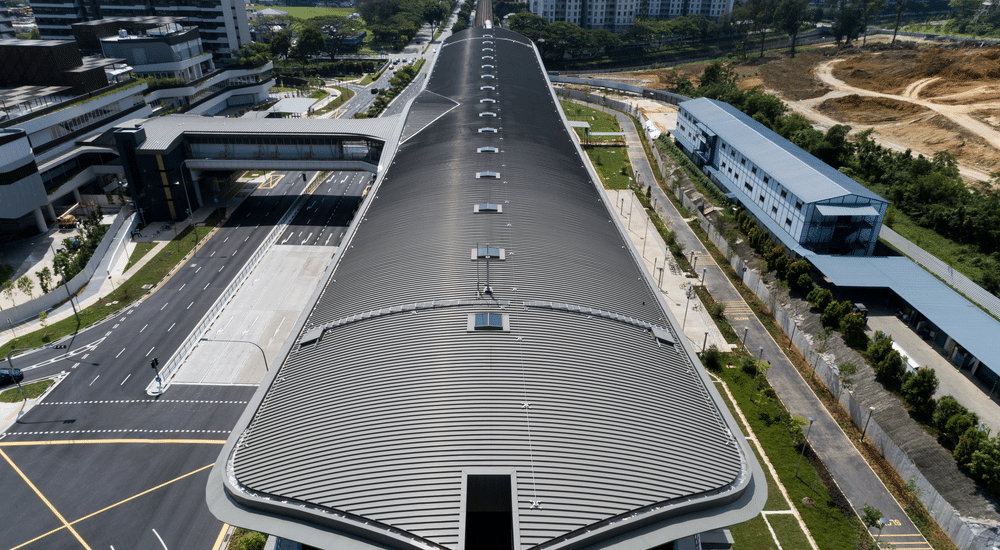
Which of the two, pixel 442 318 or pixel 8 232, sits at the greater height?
pixel 442 318

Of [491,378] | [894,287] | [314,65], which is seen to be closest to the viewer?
[491,378]

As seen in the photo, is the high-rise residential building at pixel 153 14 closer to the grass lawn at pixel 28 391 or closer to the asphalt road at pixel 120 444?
the asphalt road at pixel 120 444

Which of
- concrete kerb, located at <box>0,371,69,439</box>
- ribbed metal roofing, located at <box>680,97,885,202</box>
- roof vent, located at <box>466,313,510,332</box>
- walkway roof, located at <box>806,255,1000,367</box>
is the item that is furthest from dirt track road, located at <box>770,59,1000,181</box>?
concrete kerb, located at <box>0,371,69,439</box>

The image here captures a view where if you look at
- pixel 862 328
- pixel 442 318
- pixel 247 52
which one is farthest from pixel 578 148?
pixel 247 52

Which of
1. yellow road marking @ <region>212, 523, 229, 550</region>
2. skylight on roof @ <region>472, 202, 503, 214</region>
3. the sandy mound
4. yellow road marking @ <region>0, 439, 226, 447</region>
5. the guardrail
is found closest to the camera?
yellow road marking @ <region>212, 523, 229, 550</region>

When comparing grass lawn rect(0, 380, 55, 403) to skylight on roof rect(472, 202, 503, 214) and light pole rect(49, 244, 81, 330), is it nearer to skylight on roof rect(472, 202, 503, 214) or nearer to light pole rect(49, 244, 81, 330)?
light pole rect(49, 244, 81, 330)

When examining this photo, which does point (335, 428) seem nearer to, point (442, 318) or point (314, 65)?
point (442, 318)

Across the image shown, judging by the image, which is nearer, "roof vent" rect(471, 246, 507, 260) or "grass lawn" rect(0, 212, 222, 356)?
"roof vent" rect(471, 246, 507, 260)

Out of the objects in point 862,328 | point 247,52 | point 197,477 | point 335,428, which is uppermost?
point 247,52
